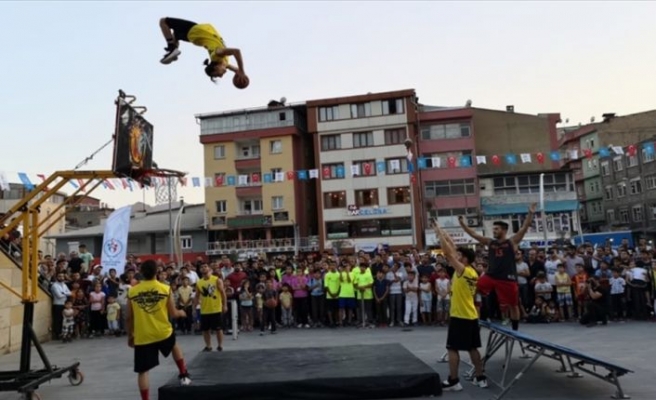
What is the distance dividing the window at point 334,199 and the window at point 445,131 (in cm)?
925

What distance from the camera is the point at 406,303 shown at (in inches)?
594

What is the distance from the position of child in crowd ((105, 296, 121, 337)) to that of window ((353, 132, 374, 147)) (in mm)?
Answer: 35889

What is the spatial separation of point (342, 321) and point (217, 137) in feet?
128

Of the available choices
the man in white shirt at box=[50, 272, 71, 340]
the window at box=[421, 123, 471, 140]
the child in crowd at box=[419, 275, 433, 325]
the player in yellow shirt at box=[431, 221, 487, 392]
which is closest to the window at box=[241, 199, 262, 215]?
the window at box=[421, 123, 471, 140]

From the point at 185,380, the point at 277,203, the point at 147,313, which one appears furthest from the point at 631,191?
the point at 147,313

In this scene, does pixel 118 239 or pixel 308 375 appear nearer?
pixel 308 375

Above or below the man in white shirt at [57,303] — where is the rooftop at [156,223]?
above

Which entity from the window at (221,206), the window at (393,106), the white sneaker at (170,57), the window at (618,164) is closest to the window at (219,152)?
the window at (221,206)

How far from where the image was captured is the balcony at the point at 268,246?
4861cm

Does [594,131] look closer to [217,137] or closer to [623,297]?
[217,137]

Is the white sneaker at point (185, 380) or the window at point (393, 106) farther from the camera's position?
the window at point (393, 106)

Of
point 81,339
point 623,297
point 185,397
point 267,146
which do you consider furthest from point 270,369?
point 267,146

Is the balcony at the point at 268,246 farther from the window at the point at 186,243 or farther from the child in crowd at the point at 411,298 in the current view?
the child in crowd at the point at 411,298

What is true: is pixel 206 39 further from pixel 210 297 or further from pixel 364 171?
pixel 364 171
